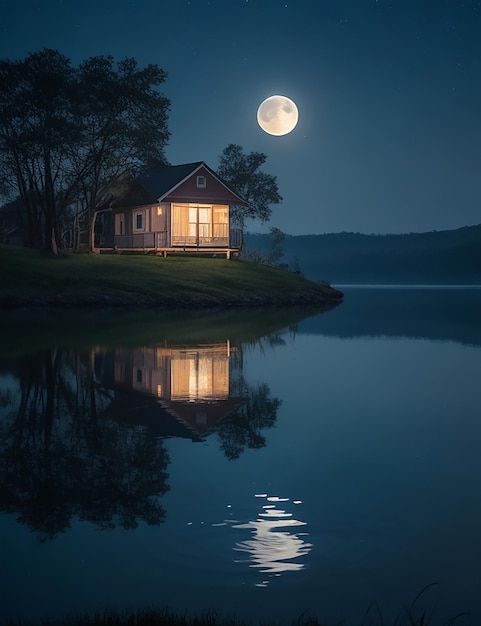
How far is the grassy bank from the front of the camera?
46.6 metres

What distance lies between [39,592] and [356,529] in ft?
9.25

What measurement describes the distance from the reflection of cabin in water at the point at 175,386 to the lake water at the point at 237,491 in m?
0.08

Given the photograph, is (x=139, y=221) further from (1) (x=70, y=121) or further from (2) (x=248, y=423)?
(2) (x=248, y=423)

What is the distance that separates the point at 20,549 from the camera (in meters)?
6.77

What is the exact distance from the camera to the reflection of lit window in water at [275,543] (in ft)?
21.2

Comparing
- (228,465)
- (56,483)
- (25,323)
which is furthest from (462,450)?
(25,323)

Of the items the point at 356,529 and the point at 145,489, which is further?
the point at 145,489

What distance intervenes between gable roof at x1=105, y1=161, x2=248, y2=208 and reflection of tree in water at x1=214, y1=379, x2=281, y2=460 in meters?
52.9

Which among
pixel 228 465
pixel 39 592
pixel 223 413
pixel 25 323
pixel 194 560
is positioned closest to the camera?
pixel 39 592

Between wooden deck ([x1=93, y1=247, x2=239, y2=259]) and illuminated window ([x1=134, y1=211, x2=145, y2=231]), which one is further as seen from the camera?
illuminated window ([x1=134, y1=211, x2=145, y2=231])

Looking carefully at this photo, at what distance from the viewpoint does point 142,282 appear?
5266 centimetres

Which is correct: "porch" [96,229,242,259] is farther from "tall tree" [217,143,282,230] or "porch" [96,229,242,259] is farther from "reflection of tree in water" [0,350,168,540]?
"reflection of tree in water" [0,350,168,540]

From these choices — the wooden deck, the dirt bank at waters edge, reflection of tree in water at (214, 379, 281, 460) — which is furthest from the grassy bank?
reflection of tree in water at (214, 379, 281, 460)

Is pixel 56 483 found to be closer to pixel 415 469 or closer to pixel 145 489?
pixel 145 489
